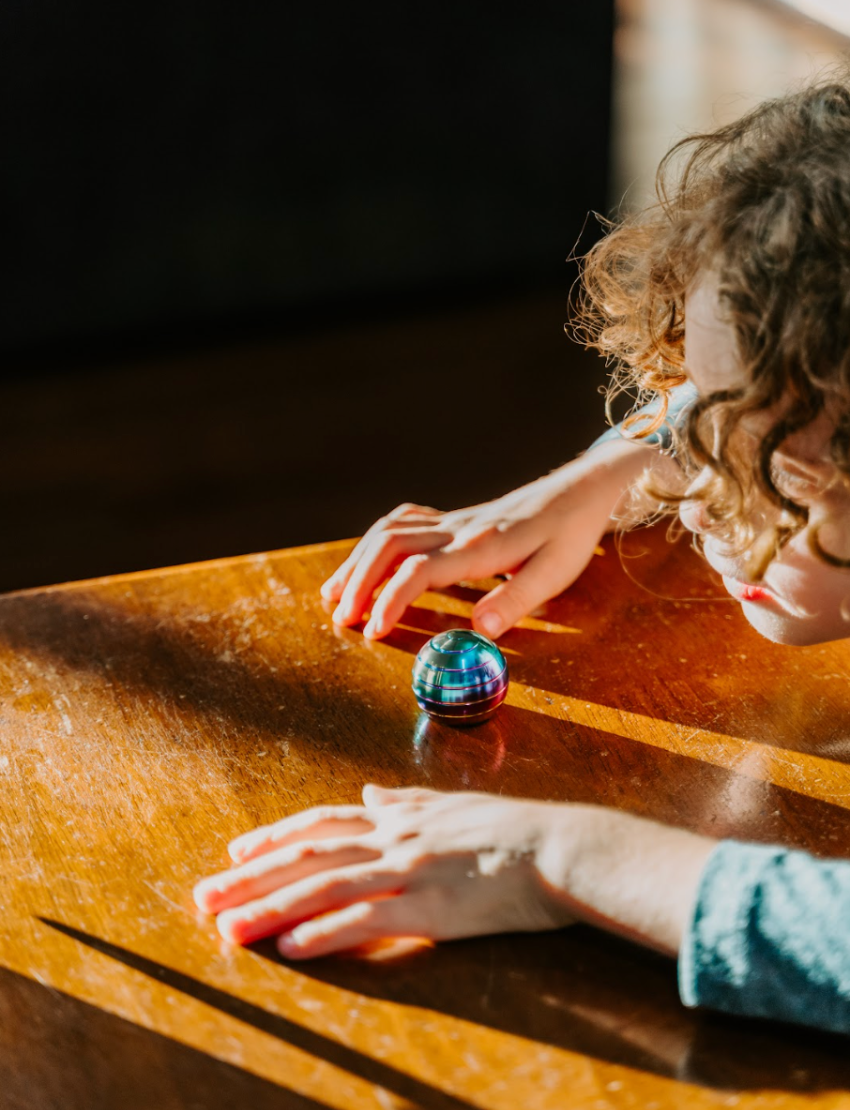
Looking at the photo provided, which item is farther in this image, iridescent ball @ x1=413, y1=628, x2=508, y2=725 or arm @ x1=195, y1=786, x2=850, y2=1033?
iridescent ball @ x1=413, y1=628, x2=508, y2=725

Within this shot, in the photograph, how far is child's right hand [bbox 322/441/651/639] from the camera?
35.9 inches

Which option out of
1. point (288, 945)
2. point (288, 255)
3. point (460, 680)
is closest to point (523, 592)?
point (460, 680)

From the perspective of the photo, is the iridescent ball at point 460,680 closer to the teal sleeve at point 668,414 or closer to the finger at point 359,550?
the finger at point 359,550

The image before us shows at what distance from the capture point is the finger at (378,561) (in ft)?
3.00

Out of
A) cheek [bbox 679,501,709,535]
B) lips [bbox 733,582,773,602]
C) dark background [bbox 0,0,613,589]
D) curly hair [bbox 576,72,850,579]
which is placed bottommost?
dark background [bbox 0,0,613,589]

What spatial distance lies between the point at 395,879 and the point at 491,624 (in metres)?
0.29

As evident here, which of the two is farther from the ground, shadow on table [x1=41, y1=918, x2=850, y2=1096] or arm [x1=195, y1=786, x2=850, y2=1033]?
arm [x1=195, y1=786, x2=850, y2=1033]

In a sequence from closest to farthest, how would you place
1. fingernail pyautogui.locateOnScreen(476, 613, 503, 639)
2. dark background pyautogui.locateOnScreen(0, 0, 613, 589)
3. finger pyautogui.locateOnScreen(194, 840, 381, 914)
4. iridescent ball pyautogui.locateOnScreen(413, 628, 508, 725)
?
1. finger pyautogui.locateOnScreen(194, 840, 381, 914)
2. iridescent ball pyautogui.locateOnScreen(413, 628, 508, 725)
3. fingernail pyautogui.locateOnScreen(476, 613, 503, 639)
4. dark background pyautogui.locateOnScreen(0, 0, 613, 589)

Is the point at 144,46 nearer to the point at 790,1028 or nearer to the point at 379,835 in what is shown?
the point at 379,835

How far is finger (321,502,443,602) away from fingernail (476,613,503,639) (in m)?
0.12

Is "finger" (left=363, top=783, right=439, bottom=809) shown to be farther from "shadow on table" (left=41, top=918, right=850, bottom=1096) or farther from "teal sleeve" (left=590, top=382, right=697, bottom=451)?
"teal sleeve" (left=590, top=382, right=697, bottom=451)

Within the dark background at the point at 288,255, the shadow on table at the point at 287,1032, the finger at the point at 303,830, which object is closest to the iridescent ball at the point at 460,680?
the finger at the point at 303,830

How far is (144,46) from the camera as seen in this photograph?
2.60 m

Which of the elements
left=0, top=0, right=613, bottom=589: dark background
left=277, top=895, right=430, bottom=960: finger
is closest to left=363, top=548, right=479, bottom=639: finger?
left=277, top=895, right=430, bottom=960: finger
